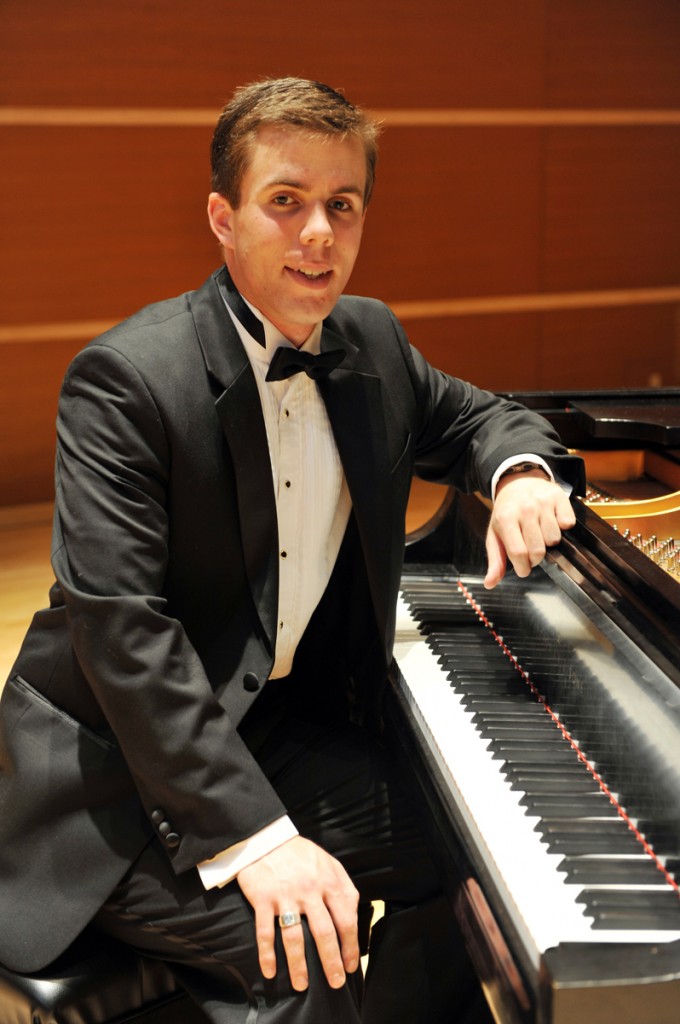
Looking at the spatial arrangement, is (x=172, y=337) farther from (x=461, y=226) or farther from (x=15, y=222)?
(x=461, y=226)

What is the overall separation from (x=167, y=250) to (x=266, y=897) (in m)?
3.59

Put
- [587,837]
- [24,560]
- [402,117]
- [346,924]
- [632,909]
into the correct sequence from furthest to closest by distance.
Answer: [402,117], [24,560], [346,924], [587,837], [632,909]

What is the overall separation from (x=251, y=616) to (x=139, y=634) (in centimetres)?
25

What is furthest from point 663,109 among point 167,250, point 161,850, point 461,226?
point 161,850

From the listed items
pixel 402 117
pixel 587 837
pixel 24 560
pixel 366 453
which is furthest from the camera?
pixel 402 117

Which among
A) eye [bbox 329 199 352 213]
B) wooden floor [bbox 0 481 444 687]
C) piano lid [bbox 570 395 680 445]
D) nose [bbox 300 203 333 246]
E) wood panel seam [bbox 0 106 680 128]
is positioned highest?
wood panel seam [bbox 0 106 680 128]

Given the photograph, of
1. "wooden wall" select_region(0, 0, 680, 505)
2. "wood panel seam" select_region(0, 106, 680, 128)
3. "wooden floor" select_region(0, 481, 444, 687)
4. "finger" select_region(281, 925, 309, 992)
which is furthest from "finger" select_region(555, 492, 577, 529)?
"wooden wall" select_region(0, 0, 680, 505)

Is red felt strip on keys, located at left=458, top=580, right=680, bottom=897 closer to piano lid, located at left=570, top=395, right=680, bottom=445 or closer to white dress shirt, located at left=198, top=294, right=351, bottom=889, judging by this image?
white dress shirt, located at left=198, top=294, right=351, bottom=889

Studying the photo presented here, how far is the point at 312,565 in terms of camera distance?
5.39 feet

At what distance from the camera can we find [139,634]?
1.37 metres

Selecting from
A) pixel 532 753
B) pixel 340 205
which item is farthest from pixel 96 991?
pixel 340 205

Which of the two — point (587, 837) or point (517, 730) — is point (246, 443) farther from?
point (587, 837)

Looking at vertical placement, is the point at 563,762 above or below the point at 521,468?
below

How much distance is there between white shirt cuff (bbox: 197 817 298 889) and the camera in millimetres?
1363
